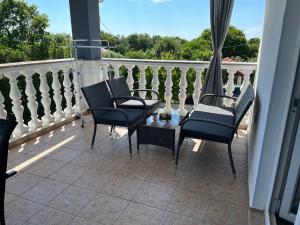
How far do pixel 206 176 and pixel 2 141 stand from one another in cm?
187

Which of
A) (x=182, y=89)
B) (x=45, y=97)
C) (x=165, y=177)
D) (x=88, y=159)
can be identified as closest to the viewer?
(x=165, y=177)

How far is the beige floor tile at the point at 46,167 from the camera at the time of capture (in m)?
2.44

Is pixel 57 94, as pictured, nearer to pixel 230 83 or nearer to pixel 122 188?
pixel 122 188

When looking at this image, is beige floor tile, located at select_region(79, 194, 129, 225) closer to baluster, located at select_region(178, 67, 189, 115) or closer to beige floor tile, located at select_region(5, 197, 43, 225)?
beige floor tile, located at select_region(5, 197, 43, 225)

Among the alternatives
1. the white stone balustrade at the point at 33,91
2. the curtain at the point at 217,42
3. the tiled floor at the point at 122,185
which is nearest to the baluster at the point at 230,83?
the curtain at the point at 217,42

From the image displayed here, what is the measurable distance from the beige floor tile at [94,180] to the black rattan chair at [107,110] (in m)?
0.51

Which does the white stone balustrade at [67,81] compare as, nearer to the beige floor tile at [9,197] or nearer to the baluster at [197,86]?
the baluster at [197,86]

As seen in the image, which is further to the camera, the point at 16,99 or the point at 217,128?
the point at 16,99

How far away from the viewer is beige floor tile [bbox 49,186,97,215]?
6.37 feet

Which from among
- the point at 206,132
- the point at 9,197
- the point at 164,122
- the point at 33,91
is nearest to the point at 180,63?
the point at 164,122

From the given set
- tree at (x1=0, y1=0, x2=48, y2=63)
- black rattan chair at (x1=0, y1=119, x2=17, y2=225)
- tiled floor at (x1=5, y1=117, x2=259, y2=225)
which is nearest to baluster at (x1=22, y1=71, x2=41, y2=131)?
tiled floor at (x1=5, y1=117, x2=259, y2=225)

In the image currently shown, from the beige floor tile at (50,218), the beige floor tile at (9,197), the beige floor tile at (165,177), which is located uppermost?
the beige floor tile at (165,177)

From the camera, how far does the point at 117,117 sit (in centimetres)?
287

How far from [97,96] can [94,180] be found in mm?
1152
